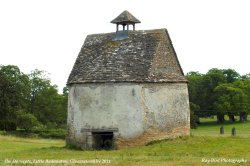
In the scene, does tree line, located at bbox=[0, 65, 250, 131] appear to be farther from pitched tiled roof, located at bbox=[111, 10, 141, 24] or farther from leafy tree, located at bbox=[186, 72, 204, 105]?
pitched tiled roof, located at bbox=[111, 10, 141, 24]

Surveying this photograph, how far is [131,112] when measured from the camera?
84.9ft

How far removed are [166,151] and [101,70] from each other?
691 centimetres

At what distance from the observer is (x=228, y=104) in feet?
221

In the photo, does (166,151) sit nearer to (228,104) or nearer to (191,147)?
(191,147)

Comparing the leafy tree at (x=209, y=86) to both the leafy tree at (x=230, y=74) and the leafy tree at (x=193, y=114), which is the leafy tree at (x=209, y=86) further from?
the leafy tree at (x=230, y=74)

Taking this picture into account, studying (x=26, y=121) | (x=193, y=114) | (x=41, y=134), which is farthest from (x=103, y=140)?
(x=193, y=114)

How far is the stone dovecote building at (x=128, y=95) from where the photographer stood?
25.9 metres

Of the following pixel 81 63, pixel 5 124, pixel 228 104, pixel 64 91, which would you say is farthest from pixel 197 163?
pixel 64 91

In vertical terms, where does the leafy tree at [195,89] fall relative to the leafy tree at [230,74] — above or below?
Result: below

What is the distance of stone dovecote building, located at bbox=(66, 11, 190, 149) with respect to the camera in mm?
25859

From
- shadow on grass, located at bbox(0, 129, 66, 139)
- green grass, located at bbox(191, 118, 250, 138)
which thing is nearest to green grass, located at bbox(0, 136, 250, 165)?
green grass, located at bbox(191, 118, 250, 138)

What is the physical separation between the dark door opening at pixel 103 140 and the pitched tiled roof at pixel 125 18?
24.3 ft

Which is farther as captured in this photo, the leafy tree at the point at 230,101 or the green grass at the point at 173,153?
the leafy tree at the point at 230,101

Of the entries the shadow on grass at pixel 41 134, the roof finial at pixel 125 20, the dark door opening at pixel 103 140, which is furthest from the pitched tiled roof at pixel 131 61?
the shadow on grass at pixel 41 134
